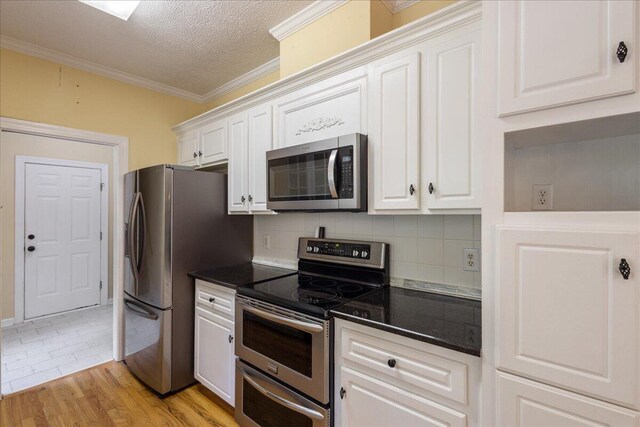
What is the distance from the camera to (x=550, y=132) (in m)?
1.04

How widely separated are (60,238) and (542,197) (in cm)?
525

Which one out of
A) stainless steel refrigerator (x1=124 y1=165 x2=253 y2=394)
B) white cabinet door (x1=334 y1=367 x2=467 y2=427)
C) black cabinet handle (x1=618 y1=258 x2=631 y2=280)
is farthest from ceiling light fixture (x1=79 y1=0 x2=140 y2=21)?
black cabinet handle (x1=618 y1=258 x2=631 y2=280)

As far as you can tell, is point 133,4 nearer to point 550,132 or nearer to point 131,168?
point 131,168

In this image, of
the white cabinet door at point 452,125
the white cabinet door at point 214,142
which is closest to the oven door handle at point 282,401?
the white cabinet door at point 452,125

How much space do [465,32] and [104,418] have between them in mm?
3071

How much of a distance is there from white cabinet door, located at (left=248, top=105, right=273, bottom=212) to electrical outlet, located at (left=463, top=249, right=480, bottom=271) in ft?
4.48

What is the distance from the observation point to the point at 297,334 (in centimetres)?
158

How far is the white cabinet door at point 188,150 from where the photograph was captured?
294cm

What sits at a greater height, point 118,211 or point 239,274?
point 118,211

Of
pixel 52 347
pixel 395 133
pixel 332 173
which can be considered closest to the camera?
pixel 395 133

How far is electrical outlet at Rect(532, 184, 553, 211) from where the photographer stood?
126 centimetres

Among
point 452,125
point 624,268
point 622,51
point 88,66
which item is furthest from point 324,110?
point 88,66

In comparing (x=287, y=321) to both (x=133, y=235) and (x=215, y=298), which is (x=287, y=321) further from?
(x=133, y=235)

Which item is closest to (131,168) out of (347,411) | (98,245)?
(98,245)
